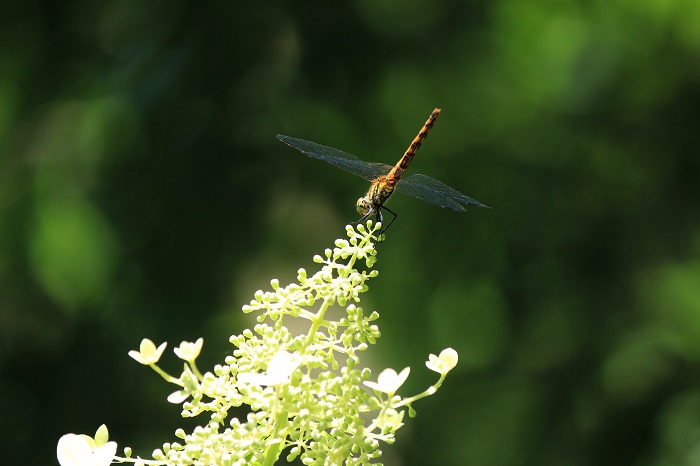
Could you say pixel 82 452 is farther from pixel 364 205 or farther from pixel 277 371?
pixel 364 205

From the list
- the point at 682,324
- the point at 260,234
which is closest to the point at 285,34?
the point at 260,234

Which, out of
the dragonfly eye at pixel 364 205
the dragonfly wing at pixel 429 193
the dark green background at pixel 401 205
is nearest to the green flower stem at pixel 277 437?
the dragonfly eye at pixel 364 205

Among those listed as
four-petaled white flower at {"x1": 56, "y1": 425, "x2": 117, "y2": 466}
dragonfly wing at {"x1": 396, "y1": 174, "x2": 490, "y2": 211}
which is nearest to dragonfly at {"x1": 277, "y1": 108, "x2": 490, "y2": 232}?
dragonfly wing at {"x1": 396, "y1": 174, "x2": 490, "y2": 211}

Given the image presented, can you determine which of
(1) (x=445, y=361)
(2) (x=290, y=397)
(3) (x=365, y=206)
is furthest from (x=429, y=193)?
(2) (x=290, y=397)

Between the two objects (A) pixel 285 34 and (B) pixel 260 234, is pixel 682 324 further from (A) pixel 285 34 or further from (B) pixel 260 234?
(A) pixel 285 34

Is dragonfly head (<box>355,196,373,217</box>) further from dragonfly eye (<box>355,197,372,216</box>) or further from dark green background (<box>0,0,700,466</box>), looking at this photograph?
dark green background (<box>0,0,700,466</box>)
